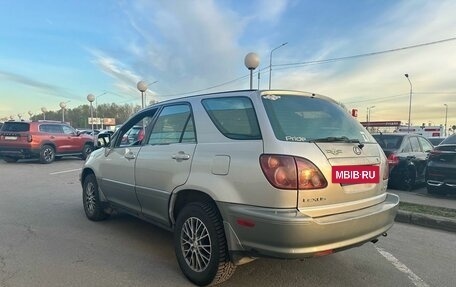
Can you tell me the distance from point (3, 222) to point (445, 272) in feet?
19.9

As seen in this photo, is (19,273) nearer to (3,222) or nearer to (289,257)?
(3,222)

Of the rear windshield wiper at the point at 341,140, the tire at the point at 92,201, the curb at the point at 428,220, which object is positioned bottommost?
the curb at the point at 428,220

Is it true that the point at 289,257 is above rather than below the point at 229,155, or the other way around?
below

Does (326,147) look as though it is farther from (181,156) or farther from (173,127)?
(173,127)

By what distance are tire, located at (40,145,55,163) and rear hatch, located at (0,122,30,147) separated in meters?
0.74

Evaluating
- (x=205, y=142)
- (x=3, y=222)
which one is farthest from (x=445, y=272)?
(x=3, y=222)

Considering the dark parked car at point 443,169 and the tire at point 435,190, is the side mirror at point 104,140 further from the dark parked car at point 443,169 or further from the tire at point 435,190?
the tire at point 435,190

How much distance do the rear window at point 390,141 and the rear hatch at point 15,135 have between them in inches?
518

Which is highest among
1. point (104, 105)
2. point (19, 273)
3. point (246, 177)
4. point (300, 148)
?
point (104, 105)

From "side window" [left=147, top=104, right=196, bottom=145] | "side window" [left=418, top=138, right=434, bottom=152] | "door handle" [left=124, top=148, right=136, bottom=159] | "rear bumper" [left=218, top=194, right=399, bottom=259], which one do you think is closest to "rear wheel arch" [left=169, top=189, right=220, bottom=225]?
"rear bumper" [left=218, top=194, right=399, bottom=259]

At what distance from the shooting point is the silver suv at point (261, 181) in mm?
2973

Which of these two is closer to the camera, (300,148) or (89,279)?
(300,148)

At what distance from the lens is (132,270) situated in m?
3.89

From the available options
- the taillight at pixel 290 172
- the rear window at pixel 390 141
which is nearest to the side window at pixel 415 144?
the rear window at pixel 390 141
